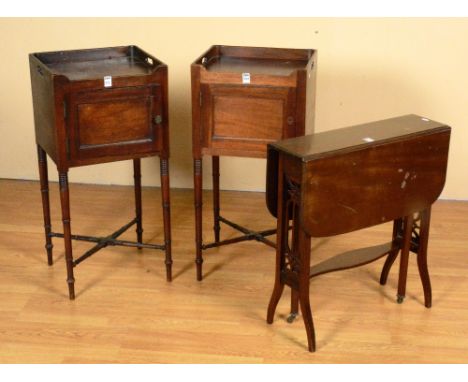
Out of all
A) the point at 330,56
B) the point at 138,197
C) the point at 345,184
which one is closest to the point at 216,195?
the point at 138,197

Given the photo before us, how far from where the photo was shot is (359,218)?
3475 mm

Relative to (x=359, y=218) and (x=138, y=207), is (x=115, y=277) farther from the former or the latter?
(x=359, y=218)

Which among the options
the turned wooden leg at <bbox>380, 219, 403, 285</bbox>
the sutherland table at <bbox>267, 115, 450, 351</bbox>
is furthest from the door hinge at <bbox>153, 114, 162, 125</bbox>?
the turned wooden leg at <bbox>380, 219, 403, 285</bbox>

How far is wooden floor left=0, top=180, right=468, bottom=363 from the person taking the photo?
11.7ft

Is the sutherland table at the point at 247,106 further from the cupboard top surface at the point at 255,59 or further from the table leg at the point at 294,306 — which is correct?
the table leg at the point at 294,306

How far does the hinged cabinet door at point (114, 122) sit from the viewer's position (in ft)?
12.0

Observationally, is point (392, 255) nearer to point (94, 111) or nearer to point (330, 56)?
point (330, 56)

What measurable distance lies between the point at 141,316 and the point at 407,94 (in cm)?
202

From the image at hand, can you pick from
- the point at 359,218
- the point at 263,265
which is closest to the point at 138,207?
the point at 263,265

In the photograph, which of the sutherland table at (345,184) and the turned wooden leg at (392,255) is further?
the turned wooden leg at (392,255)

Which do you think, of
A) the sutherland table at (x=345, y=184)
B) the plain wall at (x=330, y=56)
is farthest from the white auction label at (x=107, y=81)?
the plain wall at (x=330, y=56)

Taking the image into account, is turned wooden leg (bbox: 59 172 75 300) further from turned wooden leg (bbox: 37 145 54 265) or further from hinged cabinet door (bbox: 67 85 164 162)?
turned wooden leg (bbox: 37 145 54 265)

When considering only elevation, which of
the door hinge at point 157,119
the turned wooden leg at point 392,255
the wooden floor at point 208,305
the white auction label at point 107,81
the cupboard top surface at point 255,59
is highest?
the cupboard top surface at point 255,59

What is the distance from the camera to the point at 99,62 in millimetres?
3994
